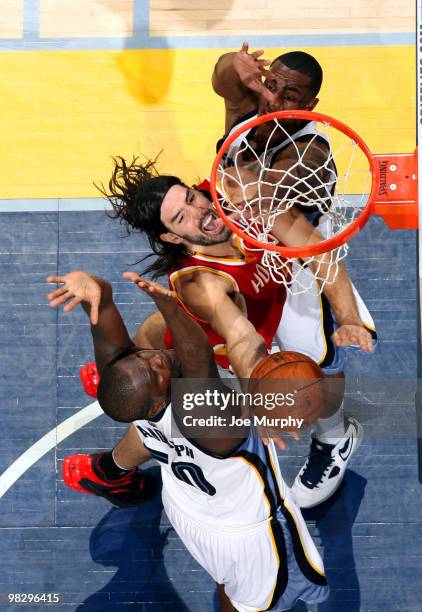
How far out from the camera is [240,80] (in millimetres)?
4359

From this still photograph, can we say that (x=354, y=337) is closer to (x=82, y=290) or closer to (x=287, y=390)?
(x=287, y=390)

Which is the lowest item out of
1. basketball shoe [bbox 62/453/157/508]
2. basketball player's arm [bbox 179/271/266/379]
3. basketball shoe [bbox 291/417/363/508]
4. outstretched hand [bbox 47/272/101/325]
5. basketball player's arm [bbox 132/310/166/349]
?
basketball shoe [bbox 62/453/157/508]

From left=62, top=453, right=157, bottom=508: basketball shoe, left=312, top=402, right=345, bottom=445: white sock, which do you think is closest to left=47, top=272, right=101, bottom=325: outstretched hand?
left=62, top=453, right=157, bottom=508: basketball shoe

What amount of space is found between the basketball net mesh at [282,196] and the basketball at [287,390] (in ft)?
1.93

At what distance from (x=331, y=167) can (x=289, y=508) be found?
1.93 m

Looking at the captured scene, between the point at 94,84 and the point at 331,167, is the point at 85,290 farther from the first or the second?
the point at 94,84

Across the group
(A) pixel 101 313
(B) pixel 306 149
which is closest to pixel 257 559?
(A) pixel 101 313

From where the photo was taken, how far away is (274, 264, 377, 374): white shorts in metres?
4.31

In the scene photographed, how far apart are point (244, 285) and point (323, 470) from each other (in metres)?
1.27

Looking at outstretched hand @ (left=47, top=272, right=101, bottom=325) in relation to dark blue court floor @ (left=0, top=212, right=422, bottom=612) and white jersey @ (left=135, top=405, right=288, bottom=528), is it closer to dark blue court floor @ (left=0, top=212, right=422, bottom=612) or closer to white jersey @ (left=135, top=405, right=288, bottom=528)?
white jersey @ (left=135, top=405, right=288, bottom=528)

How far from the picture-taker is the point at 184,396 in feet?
12.6

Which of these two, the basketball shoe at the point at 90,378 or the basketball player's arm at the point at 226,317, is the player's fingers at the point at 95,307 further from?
the basketball shoe at the point at 90,378

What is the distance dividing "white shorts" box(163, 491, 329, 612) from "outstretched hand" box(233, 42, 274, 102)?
2295 mm

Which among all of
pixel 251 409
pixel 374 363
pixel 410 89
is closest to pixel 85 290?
pixel 251 409
